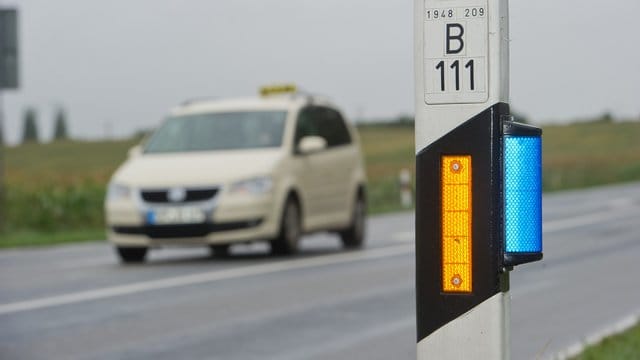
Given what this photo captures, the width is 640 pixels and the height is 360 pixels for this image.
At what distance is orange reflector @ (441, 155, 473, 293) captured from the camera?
12.2 ft

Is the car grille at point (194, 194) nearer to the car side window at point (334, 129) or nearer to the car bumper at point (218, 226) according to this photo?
the car bumper at point (218, 226)

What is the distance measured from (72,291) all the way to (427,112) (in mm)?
9642

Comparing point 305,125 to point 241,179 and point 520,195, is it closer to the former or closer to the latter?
point 241,179

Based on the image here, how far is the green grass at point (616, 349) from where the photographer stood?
814 centimetres

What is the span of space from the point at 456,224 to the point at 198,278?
10.7 meters

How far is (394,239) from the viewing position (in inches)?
820

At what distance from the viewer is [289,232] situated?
16844mm

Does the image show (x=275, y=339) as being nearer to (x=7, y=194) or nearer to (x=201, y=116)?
(x=201, y=116)

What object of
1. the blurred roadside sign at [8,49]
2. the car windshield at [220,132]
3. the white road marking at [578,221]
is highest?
the blurred roadside sign at [8,49]

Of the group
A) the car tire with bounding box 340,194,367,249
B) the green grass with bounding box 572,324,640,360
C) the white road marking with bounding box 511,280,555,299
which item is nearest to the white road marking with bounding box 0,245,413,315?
the car tire with bounding box 340,194,367,249

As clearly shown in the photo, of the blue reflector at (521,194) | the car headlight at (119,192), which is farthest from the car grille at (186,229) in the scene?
the blue reflector at (521,194)

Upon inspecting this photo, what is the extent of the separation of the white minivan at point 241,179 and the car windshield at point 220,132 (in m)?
0.01

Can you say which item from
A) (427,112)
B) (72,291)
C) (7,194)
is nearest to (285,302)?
Result: (72,291)

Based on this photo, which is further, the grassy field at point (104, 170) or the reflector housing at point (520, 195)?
the grassy field at point (104, 170)
